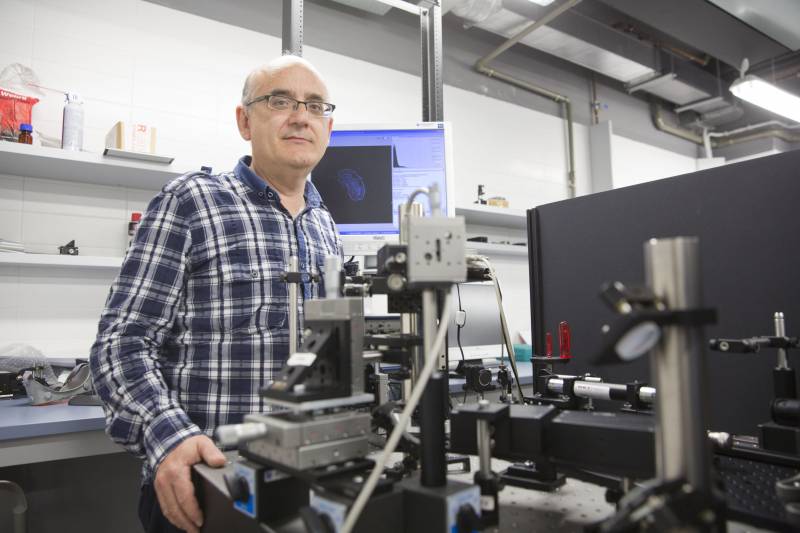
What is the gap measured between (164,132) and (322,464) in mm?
2326

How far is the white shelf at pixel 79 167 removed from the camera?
1.87 meters

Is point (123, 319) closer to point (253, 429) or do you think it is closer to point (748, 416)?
point (253, 429)

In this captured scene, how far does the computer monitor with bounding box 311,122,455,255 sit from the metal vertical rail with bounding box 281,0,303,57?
33 centimetres

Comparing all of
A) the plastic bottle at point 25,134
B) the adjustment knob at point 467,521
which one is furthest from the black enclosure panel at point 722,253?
the plastic bottle at point 25,134

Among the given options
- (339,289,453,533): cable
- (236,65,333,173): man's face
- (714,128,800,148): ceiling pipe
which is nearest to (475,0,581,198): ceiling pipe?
(236,65,333,173): man's face

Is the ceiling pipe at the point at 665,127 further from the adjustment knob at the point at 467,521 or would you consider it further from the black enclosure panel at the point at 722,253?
the adjustment knob at the point at 467,521

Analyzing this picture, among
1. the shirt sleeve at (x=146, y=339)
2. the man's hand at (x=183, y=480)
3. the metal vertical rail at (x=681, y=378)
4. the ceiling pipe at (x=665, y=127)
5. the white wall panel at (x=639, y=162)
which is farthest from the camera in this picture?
the ceiling pipe at (x=665, y=127)

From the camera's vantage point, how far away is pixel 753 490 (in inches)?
26.7

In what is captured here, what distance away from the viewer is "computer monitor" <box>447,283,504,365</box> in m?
2.38

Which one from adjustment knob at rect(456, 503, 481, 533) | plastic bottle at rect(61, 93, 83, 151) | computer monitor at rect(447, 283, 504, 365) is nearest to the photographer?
adjustment knob at rect(456, 503, 481, 533)

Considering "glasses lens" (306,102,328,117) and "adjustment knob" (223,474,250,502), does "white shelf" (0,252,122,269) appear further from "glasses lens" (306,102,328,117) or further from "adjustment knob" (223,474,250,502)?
"adjustment knob" (223,474,250,502)

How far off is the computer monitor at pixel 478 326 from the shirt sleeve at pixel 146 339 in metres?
1.42

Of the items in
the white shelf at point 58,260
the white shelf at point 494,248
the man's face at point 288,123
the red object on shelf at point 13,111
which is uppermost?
the red object on shelf at point 13,111

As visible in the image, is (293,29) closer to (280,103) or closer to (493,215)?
(280,103)
